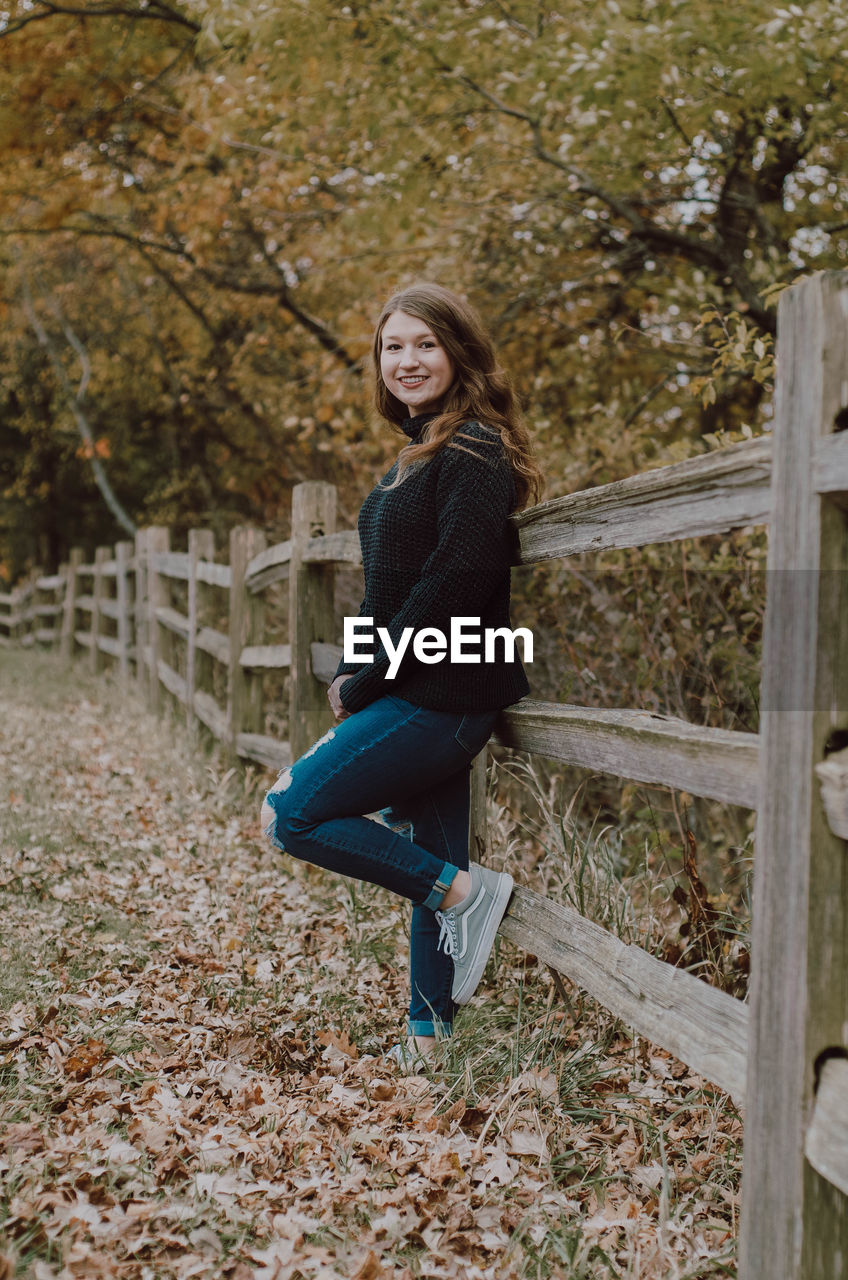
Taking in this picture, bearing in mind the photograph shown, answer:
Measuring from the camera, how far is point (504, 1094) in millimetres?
2924

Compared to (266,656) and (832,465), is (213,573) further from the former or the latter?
(832,465)

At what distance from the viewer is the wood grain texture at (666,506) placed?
6.86 ft

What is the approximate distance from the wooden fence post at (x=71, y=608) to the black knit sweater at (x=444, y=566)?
499 inches

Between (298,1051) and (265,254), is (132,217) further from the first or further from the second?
(298,1051)

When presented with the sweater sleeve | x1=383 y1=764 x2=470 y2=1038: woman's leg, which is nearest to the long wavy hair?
the sweater sleeve

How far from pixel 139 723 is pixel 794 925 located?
771cm

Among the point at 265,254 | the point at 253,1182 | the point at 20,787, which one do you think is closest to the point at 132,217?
the point at 265,254

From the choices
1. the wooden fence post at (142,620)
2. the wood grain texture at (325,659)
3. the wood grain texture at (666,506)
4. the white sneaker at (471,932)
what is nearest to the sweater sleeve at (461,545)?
the wood grain texture at (666,506)

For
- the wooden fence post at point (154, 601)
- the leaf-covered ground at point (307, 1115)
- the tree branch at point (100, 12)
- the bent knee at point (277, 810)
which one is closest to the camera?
the leaf-covered ground at point (307, 1115)

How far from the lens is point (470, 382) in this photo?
10.7 ft

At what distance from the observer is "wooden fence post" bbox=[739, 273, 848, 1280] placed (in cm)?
190

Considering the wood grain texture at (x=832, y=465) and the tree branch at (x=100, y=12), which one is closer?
the wood grain texture at (x=832, y=465)

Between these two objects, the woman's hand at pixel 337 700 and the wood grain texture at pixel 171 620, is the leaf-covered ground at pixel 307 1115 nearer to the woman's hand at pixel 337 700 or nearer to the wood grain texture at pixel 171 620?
the woman's hand at pixel 337 700

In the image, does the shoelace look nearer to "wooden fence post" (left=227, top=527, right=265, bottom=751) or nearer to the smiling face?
the smiling face
